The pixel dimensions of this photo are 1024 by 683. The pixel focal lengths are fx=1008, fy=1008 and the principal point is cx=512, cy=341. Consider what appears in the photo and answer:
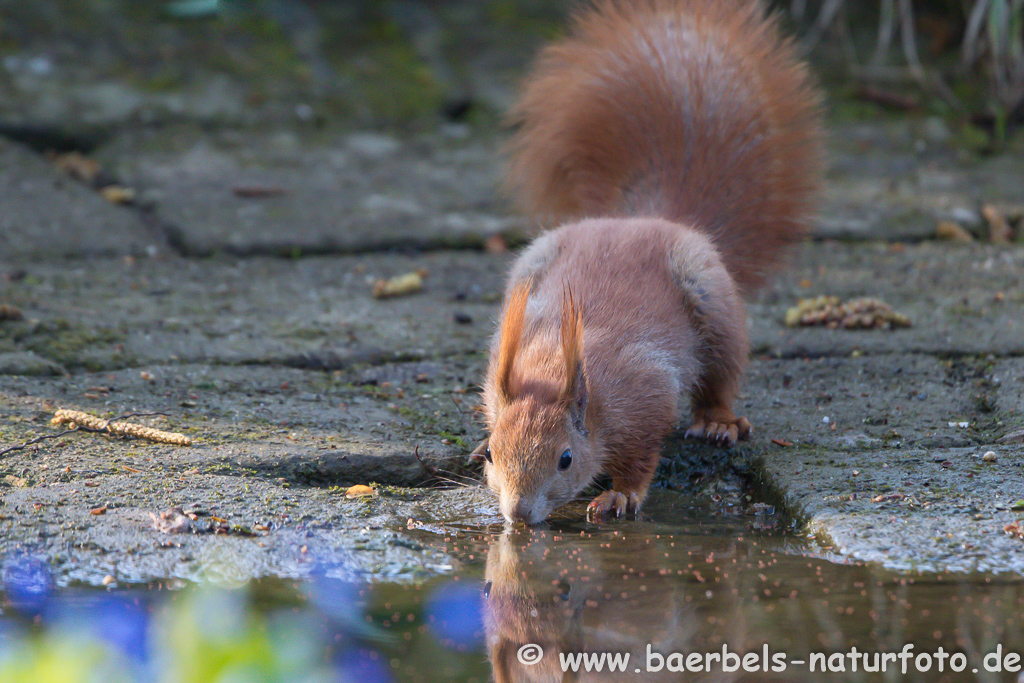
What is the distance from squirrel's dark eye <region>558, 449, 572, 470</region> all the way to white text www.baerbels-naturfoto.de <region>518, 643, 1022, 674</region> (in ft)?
2.49

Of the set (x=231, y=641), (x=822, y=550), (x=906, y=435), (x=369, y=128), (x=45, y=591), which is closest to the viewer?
(x=231, y=641)

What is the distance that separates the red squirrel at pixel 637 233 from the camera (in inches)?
89.7

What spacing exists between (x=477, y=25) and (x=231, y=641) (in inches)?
241

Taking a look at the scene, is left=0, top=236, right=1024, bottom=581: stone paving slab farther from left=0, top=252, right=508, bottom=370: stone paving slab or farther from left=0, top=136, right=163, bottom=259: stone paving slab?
left=0, top=136, right=163, bottom=259: stone paving slab

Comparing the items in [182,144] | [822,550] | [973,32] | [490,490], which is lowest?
[182,144]

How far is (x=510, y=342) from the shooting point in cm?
225

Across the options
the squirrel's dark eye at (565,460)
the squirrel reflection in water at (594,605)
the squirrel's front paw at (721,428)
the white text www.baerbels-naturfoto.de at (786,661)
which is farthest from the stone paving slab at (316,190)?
the white text www.baerbels-naturfoto.de at (786,661)

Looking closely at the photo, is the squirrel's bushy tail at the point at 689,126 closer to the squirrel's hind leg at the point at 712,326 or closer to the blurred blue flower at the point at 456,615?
the squirrel's hind leg at the point at 712,326

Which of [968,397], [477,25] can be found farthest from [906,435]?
[477,25]

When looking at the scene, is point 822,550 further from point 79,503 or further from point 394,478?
point 79,503

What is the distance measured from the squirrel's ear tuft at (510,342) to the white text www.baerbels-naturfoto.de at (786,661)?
862 millimetres

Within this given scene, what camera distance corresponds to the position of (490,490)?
2293 mm

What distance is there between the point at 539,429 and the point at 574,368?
16 cm

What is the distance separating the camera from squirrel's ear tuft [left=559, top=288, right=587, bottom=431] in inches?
87.4
